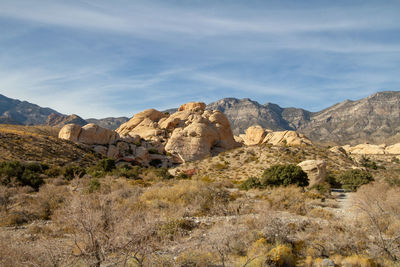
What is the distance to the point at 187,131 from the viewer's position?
5112 cm

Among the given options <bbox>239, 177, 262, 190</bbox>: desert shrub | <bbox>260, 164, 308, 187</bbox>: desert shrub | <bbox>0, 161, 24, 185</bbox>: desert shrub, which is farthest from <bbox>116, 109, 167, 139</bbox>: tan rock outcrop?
<bbox>260, 164, 308, 187</bbox>: desert shrub

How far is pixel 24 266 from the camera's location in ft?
17.4

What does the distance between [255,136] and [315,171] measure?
130ft

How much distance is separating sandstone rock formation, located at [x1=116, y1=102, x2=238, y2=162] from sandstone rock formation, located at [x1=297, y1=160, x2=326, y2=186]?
81.8ft

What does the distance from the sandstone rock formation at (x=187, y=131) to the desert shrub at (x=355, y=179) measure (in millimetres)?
26355

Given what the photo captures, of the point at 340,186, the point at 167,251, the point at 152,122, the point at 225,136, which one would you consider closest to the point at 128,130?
the point at 152,122

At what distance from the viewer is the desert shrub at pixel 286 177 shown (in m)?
22.0

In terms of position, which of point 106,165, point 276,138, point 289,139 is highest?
point 276,138

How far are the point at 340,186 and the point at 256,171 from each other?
33.1 feet

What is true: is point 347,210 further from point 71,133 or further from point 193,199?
A: point 71,133

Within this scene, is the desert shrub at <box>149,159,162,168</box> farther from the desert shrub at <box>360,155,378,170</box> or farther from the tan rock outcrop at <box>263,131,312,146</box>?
the desert shrub at <box>360,155,378,170</box>

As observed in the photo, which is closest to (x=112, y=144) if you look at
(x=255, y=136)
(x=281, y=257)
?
(x=255, y=136)

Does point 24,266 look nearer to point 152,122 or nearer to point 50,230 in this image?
point 50,230

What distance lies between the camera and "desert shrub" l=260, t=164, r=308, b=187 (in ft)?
72.2
